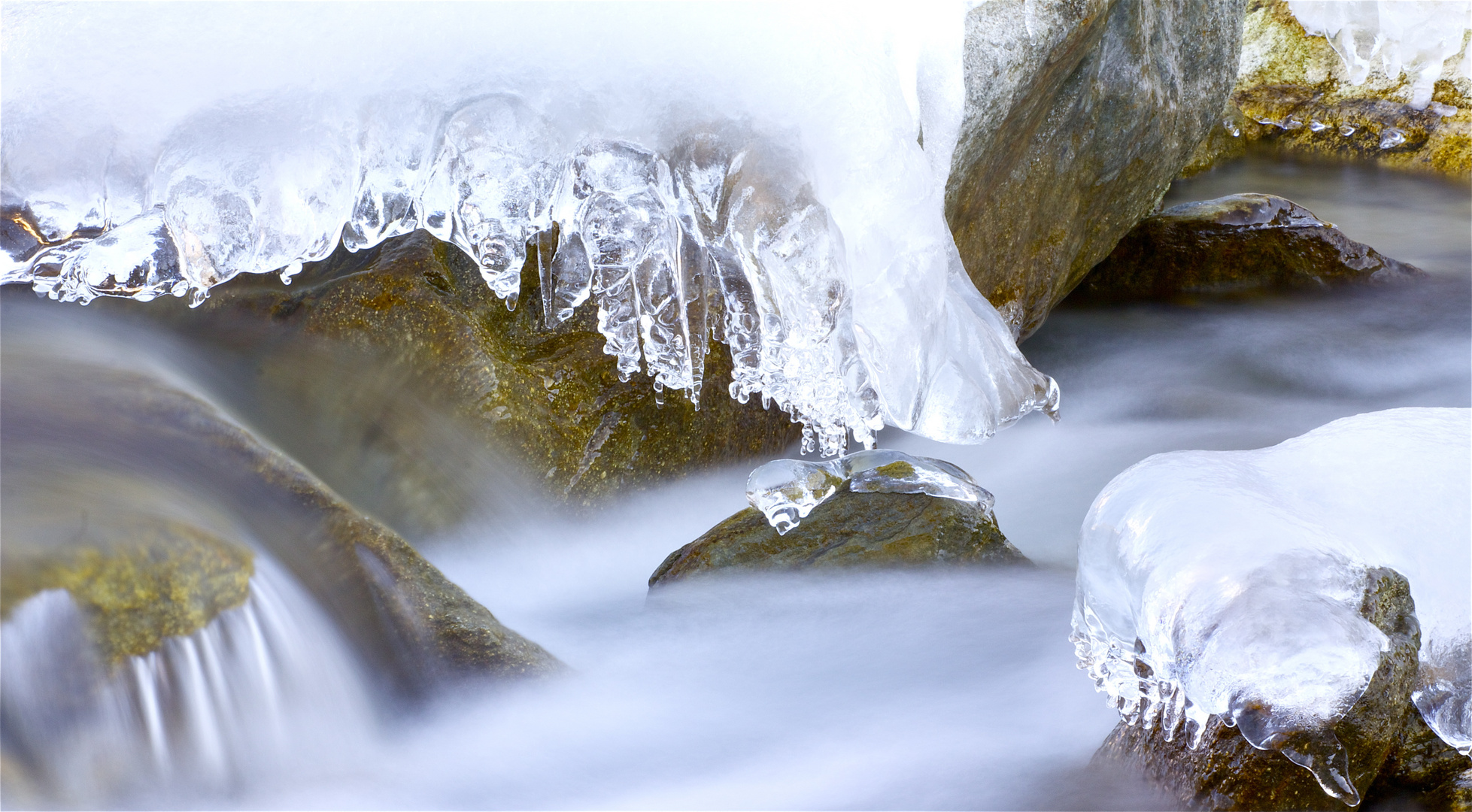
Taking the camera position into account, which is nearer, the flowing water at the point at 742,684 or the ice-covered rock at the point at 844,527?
the flowing water at the point at 742,684

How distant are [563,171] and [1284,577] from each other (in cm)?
168

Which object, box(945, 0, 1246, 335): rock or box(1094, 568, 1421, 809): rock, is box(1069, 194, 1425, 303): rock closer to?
box(945, 0, 1246, 335): rock

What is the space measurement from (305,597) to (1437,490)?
2.14 metres

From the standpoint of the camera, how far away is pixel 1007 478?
11.8ft

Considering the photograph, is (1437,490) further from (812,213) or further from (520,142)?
(520,142)

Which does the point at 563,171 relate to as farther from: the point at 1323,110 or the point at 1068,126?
the point at 1323,110

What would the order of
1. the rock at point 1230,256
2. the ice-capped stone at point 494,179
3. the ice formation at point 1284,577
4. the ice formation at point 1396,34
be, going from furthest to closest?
the ice formation at point 1396,34 < the rock at point 1230,256 < the ice-capped stone at point 494,179 < the ice formation at point 1284,577

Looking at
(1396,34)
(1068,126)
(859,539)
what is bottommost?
(859,539)

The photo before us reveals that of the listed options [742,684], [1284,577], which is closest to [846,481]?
[742,684]

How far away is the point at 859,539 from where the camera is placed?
104 inches

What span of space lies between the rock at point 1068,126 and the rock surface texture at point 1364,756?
1734mm

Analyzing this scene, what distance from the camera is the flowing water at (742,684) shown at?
1988 millimetres

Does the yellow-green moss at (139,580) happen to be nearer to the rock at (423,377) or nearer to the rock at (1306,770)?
the rock at (423,377)

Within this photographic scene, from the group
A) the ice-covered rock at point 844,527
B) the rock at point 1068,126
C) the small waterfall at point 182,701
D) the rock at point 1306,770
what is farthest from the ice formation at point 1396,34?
the small waterfall at point 182,701
